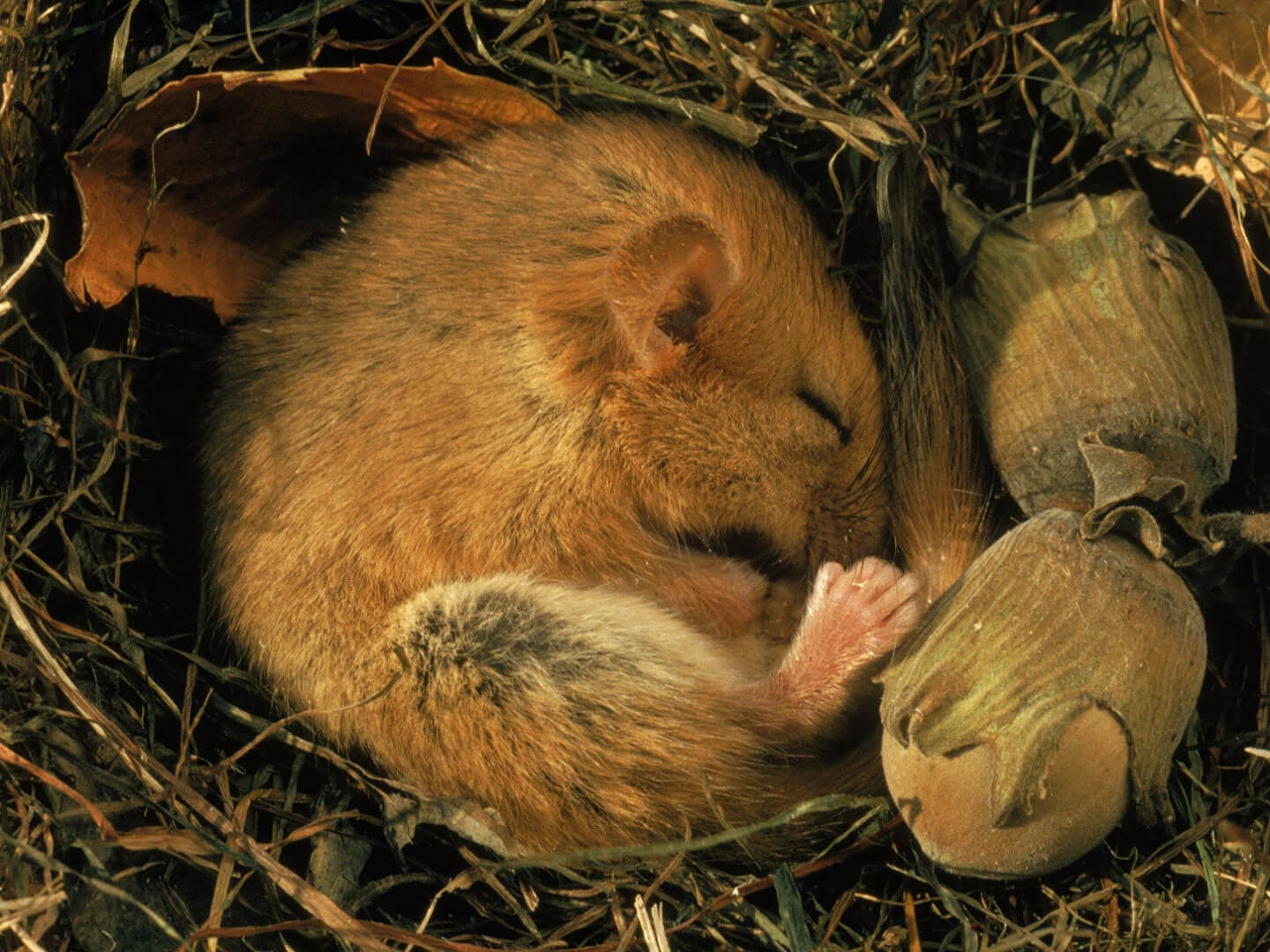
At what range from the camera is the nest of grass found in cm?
214

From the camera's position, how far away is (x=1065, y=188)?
8.68 ft

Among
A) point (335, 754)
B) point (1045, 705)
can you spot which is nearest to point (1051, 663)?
point (1045, 705)

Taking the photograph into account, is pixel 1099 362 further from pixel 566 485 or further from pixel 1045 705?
pixel 566 485

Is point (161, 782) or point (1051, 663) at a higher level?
point (1051, 663)

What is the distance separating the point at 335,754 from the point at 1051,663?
4.27ft

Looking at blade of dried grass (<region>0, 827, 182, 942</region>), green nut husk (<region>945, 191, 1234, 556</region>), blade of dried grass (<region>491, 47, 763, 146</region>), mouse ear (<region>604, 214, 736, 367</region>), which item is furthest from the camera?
blade of dried grass (<region>491, 47, 763, 146</region>)

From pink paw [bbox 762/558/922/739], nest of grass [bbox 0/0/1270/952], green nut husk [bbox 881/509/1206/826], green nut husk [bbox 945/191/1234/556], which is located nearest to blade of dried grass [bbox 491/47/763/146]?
nest of grass [bbox 0/0/1270/952]

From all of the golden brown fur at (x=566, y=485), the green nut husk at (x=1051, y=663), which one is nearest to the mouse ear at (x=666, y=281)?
the golden brown fur at (x=566, y=485)

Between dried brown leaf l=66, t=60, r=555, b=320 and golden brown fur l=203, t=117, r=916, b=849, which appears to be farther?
dried brown leaf l=66, t=60, r=555, b=320

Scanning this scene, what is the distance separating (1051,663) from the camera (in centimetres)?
192

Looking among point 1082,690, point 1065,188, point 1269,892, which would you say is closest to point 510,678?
point 1082,690

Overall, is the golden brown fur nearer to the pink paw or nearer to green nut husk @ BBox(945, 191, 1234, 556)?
the pink paw

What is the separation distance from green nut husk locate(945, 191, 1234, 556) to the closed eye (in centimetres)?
27

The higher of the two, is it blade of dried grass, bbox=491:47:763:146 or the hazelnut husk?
blade of dried grass, bbox=491:47:763:146
